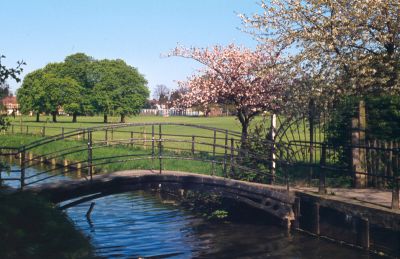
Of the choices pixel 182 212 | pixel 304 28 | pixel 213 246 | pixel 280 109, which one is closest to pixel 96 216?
pixel 182 212

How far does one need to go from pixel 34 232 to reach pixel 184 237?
4988 millimetres

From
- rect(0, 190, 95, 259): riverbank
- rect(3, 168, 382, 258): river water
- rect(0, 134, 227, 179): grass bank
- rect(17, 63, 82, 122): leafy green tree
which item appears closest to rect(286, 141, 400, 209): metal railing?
rect(3, 168, 382, 258): river water

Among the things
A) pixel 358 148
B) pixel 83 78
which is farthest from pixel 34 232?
pixel 83 78

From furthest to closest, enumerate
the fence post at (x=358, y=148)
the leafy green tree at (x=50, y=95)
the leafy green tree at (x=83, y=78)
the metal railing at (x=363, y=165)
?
the leafy green tree at (x=83, y=78), the leafy green tree at (x=50, y=95), the fence post at (x=358, y=148), the metal railing at (x=363, y=165)

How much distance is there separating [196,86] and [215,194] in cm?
747

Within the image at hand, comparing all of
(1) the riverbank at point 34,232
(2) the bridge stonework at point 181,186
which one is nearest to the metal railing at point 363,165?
(2) the bridge stonework at point 181,186

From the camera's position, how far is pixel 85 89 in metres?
93.1

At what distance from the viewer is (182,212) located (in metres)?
17.1

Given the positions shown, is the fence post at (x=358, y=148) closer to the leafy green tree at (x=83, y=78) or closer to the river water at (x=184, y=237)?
the river water at (x=184, y=237)

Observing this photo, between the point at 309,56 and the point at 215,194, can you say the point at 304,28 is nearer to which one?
the point at 309,56

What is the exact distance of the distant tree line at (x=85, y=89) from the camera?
290ft

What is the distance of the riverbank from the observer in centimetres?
876

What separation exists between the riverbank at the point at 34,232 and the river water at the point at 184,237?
2.04 metres

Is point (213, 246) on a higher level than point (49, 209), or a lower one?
lower
